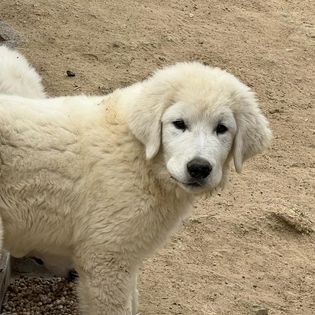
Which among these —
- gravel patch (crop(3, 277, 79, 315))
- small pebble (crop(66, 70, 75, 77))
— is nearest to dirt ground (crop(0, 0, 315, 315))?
small pebble (crop(66, 70, 75, 77))

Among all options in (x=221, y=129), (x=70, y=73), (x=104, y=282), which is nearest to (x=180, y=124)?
(x=221, y=129)

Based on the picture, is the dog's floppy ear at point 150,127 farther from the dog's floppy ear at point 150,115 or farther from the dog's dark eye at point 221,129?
the dog's dark eye at point 221,129

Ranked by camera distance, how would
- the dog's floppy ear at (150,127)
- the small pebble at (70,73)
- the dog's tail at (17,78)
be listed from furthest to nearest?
the small pebble at (70,73)
the dog's tail at (17,78)
the dog's floppy ear at (150,127)

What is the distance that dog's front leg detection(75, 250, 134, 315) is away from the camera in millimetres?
4527

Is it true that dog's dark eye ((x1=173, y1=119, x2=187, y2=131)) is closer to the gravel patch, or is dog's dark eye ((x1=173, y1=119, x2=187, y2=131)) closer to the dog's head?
the dog's head

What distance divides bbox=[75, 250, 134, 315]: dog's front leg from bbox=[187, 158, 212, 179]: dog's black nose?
2.25 ft

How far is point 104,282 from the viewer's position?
4.55 m

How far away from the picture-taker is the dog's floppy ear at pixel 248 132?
458 cm

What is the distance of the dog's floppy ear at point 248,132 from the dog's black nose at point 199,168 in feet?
1.14

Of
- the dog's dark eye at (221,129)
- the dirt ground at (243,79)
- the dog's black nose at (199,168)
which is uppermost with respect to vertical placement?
the dog's dark eye at (221,129)

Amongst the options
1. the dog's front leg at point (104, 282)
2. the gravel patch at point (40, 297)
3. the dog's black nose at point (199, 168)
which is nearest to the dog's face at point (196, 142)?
the dog's black nose at point (199, 168)

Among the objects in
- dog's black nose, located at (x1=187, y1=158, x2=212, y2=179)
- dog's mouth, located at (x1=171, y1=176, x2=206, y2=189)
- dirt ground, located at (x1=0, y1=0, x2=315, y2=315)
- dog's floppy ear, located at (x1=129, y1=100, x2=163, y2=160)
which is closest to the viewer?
dog's black nose, located at (x1=187, y1=158, x2=212, y2=179)

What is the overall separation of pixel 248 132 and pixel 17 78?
1.90 m

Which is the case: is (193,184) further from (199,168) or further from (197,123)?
(197,123)
